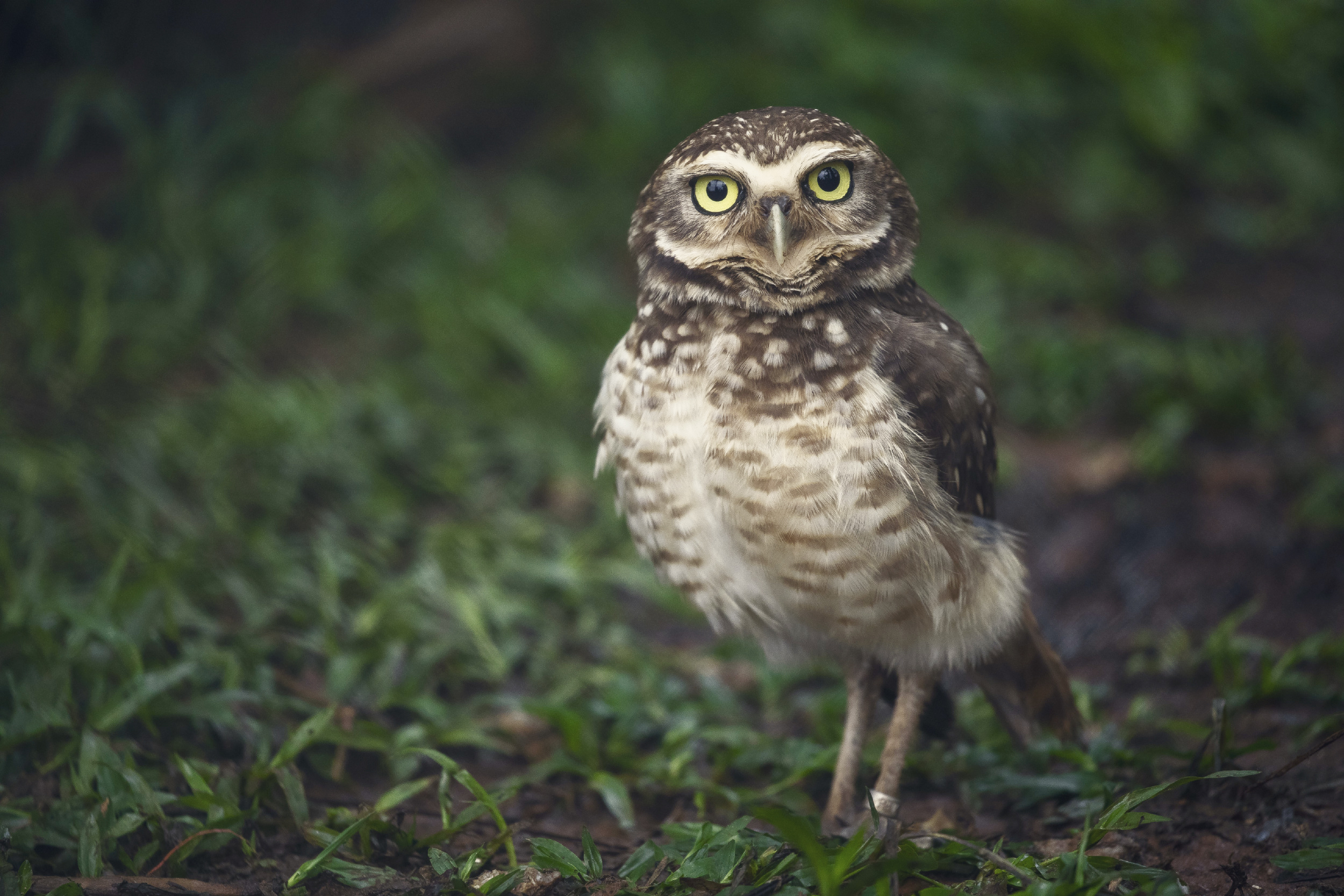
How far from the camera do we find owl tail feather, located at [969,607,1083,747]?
2812mm

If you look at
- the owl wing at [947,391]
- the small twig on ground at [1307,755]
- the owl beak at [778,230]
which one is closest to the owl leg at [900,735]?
the owl wing at [947,391]

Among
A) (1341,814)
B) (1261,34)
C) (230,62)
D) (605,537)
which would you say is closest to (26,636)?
(605,537)

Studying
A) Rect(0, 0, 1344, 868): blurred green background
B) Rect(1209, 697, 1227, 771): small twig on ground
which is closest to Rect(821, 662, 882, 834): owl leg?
Rect(0, 0, 1344, 868): blurred green background

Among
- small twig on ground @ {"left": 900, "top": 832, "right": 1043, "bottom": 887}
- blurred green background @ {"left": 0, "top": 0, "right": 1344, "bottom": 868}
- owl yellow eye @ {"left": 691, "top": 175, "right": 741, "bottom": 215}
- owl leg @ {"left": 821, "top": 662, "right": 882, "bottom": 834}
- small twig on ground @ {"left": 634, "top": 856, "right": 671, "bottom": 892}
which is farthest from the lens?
blurred green background @ {"left": 0, "top": 0, "right": 1344, "bottom": 868}

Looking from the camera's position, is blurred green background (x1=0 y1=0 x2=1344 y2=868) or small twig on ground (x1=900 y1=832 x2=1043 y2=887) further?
blurred green background (x1=0 y1=0 x2=1344 y2=868)

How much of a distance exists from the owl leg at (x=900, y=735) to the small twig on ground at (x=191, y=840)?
1483 millimetres

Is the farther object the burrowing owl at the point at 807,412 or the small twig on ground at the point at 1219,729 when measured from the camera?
the small twig on ground at the point at 1219,729

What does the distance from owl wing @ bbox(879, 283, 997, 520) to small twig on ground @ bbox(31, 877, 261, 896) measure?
178 cm

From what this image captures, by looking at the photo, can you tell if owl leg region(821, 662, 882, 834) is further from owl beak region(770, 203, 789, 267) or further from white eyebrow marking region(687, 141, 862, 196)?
white eyebrow marking region(687, 141, 862, 196)

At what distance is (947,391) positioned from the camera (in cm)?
255

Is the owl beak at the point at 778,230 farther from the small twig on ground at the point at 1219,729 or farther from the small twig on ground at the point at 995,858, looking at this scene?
the small twig on ground at the point at 1219,729

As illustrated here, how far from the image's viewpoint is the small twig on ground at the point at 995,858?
7.34 feet

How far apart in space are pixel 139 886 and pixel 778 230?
6.32 feet

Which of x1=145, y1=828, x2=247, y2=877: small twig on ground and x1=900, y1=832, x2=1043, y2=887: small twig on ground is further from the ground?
x1=900, y1=832, x2=1043, y2=887: small twig on ground
